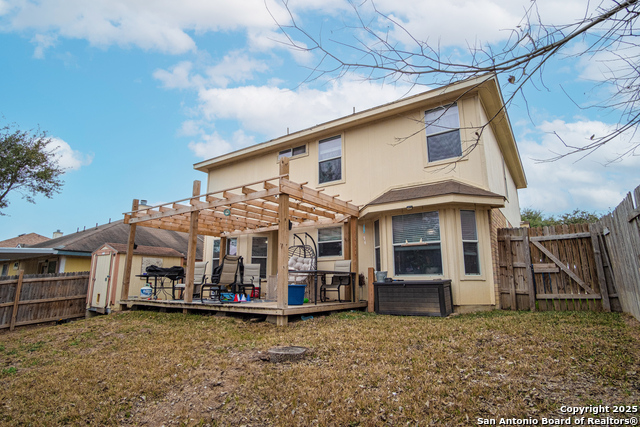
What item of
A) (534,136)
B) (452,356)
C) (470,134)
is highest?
(470,134)

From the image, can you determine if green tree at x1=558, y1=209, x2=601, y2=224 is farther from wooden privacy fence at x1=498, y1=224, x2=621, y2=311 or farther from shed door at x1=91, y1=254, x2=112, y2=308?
shed door at x1=91, y1=254, x2=112, y2=308

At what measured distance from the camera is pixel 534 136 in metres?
2.72

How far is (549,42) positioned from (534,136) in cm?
79

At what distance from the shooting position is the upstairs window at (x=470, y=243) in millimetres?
7512

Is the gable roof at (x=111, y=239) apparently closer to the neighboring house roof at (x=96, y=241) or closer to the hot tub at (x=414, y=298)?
the neighboring house roof at (x=96, y=241)

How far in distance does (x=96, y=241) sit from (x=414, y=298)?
55.1ft

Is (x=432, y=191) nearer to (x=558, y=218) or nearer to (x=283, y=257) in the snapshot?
(x=283, y=257)

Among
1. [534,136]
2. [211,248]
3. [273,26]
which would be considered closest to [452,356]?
[534,136]

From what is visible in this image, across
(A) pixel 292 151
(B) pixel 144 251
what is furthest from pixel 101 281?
(A) pixel 292 151

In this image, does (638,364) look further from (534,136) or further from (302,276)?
(302,276)

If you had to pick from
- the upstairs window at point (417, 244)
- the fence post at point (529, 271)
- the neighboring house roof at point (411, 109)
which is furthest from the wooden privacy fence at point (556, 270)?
the neighboring house roof at point (411, 109)

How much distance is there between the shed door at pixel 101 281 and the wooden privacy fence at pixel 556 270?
41.6 feet

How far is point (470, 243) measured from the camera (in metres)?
7.61

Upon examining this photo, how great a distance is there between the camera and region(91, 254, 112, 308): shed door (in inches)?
469
